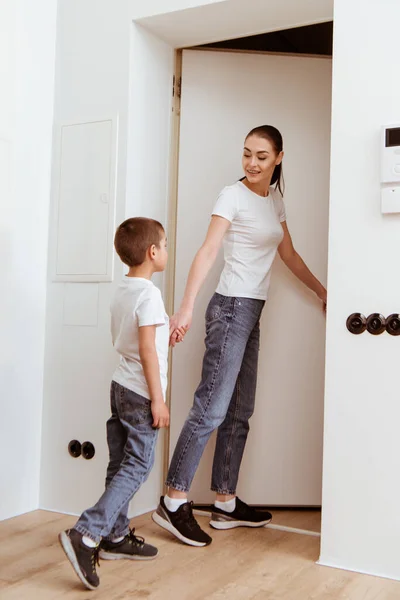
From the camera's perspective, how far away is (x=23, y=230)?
2613 mm

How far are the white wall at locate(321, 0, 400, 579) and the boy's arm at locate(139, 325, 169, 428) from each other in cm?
52

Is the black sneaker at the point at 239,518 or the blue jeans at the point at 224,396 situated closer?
the blue jeans at the point at 224,396

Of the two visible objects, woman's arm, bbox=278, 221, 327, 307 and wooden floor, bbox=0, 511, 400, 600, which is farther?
woman's arm, bbox=278, 221, 327, 307

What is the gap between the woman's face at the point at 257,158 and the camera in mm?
2463

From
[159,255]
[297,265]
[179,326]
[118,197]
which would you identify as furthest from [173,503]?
[118,197]

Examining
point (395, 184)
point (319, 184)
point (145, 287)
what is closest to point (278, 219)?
point (319, 184)

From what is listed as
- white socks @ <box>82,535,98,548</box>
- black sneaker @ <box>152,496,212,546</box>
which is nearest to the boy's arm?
white socks @ <box>82,535,98,548</box>

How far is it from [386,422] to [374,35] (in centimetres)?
117

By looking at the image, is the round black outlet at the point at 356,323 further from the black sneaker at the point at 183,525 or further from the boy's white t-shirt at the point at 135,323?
the black sneaker at the point at 183,525

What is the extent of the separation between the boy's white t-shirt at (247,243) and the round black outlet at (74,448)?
80cm

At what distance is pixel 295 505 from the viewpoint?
275 cm

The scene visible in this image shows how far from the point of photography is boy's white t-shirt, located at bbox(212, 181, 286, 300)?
8.07ft

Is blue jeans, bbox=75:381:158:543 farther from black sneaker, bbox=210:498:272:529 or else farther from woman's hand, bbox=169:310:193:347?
black sneaker, bbox=210:498:272:529

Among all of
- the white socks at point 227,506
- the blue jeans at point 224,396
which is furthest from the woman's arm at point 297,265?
the white socks at point 227,506
